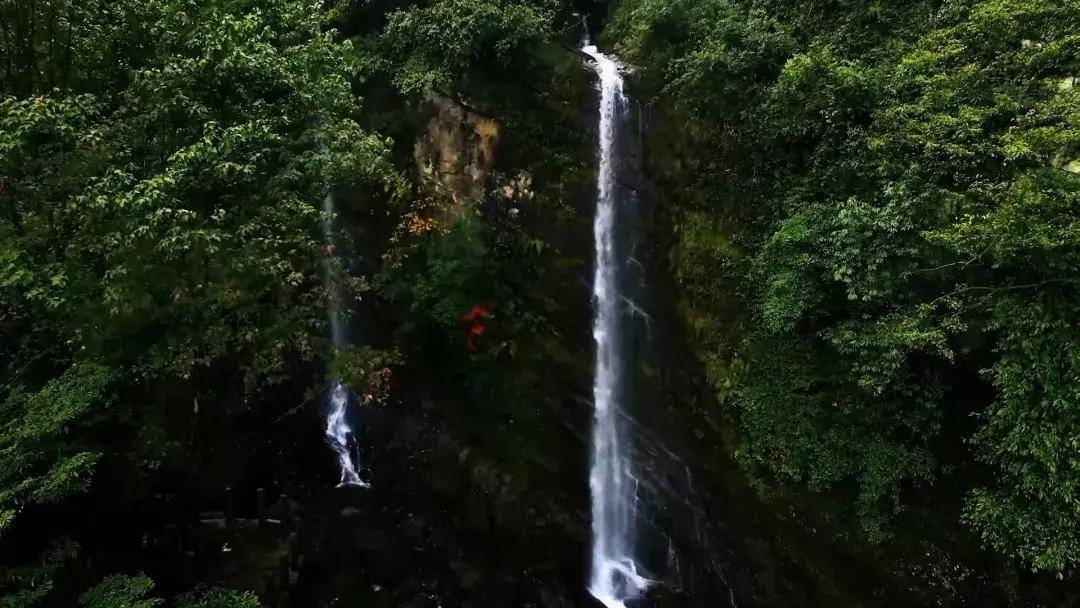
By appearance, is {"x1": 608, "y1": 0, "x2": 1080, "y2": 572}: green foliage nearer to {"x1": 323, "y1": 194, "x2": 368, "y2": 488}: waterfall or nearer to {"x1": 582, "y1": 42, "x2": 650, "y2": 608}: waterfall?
Result: {"x1": 582, "y1": 42, "x2": 650, "y2": 608}: waterfall

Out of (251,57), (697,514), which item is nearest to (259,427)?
(251,57)

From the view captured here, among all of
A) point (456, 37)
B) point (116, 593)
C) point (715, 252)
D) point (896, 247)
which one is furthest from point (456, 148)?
point (116, 593)

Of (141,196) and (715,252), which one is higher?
(715,252)

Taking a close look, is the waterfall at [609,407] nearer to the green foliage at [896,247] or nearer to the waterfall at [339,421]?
the green foliage at [896,247]

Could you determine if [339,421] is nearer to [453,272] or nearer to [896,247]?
[453,272]

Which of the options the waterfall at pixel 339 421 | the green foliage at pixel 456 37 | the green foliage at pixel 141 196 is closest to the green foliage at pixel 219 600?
the green foliage at pixel 141 196

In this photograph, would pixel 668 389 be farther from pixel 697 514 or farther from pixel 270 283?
pixel 270 283
